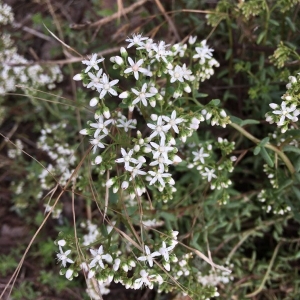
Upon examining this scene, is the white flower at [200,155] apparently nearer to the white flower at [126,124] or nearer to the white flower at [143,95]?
the white flower at [126,124]

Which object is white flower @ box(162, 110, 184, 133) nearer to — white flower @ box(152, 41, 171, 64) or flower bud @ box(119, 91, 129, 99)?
flower bud @ box(119, 91, 129, 99)

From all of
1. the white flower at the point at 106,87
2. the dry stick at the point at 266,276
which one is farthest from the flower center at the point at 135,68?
the dry stick at the point at 266,276

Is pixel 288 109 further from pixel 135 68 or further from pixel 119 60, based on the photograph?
pixel 119 60

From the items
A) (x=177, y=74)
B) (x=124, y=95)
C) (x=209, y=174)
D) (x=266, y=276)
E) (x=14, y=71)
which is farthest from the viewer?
(x=14, y=71)

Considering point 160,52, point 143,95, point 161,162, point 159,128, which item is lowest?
point 161,162

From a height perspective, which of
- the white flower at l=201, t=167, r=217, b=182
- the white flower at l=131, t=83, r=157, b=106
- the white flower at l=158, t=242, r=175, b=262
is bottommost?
the white flower at l=158, t=242, r=175, b=262

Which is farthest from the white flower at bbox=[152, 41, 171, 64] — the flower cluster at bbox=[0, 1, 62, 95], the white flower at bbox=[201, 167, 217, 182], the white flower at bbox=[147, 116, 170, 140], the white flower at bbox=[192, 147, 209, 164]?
the flower cluster at bbox=[0, 1, 62, 95]

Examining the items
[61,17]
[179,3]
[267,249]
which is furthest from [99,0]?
[267,249]

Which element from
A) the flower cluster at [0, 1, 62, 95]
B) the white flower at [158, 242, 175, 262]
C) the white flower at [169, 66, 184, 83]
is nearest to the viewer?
the white flower at [158, 242, 175, 262]

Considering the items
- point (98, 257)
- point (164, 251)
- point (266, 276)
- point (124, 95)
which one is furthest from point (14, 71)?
point (266, 276)

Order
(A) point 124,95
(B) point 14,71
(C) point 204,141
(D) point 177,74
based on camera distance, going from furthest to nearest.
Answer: (B) point 14,71, (C) point 204,141, (D) point 177,74, (A) point 124,95

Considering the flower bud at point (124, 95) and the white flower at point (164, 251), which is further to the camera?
the white flower at point (164, 251)
